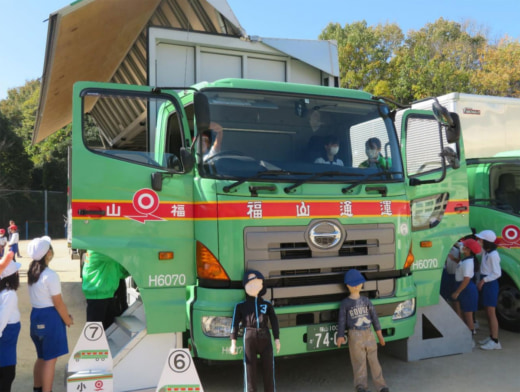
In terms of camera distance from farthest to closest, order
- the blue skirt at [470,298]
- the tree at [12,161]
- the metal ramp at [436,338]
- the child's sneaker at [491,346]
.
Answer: the tree at [12,161] → the blue skirt at [470,298] → the child's sneaker at [491,346] → the metal ramp at [436,338]

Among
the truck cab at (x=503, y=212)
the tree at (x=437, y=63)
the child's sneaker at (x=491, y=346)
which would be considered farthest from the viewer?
the tree at (x=437, y=63)

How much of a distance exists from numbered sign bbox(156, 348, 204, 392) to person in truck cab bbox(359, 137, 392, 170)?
2433 millimetres

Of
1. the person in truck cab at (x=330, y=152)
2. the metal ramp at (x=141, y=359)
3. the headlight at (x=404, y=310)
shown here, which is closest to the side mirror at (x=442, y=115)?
the person in truck cab at (x=330, y=152)

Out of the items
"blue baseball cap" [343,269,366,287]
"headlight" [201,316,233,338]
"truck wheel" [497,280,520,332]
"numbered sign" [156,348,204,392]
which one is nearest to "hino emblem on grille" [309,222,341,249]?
"blue baseball cap" [343,269,366,287]

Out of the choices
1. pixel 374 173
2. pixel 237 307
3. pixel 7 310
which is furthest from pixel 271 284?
pixel 7 310

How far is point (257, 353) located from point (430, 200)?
2638 mm

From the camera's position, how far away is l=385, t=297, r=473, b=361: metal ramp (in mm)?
5297

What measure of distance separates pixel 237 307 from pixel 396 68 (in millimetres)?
26862

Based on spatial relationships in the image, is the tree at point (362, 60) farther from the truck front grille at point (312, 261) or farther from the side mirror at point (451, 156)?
the truck front grille at point (312, 261)

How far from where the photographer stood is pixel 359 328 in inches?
167

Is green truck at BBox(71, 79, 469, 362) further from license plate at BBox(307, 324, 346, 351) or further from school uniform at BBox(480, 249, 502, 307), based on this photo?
school uniform at BBox(480, 249, 502, 307)

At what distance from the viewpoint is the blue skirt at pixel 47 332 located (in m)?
4.12

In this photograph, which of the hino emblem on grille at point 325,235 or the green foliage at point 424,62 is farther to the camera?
the green foliage at point 424,62

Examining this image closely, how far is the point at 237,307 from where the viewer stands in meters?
3.95
